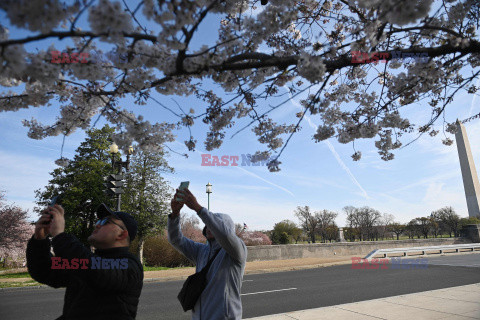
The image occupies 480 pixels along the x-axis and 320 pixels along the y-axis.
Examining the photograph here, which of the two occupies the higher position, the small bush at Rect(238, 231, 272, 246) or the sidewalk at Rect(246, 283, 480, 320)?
the small bush at Rect(238, 231, 272, 246)

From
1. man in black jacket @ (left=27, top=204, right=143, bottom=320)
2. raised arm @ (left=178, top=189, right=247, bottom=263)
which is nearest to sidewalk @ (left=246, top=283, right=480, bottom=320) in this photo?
raised arm @ (left=178, top=189, right=247, bottom=263)

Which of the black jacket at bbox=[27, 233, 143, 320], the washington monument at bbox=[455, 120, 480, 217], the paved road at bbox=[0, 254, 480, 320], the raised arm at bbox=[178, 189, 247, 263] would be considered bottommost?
the paved road at bbox=[0, 254, 480, 320]

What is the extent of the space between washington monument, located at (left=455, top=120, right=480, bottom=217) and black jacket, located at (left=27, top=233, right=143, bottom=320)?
41858 mm

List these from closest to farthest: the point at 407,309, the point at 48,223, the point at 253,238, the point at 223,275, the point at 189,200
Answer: the point at 48,223, the point at 189,200, the point at 223,275, the point at 407,309, the point at 253,238

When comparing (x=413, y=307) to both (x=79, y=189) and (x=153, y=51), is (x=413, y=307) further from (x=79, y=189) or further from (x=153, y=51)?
(x=79, y=189)

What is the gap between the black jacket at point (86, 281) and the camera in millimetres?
1682

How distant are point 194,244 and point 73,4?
226cm

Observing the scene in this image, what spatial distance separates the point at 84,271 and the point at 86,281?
0.08 meters

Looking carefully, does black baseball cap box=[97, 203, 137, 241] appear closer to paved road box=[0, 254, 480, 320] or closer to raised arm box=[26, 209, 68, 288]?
raised arm box=[26, 209, 68, 288]

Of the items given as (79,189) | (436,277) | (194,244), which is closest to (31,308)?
(194,244)

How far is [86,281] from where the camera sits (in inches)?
67.1

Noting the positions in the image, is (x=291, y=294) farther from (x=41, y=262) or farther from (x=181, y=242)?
(x=41, y=262)

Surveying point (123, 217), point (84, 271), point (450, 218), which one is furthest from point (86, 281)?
point (450, 218)

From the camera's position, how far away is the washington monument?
119 ft
